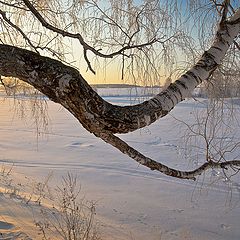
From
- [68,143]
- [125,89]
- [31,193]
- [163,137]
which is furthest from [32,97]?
[163,137]

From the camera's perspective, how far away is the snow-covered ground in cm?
370

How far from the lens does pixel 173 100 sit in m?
1.33

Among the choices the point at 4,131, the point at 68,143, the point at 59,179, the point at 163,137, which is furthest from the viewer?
the point at 4,131

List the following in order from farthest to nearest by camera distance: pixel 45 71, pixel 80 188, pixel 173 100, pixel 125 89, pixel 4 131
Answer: pixel 4 131
pixel 80 188
pixel 125 89
pixel 173 100
pixel 45 71

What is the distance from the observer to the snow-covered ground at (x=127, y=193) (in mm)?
3699

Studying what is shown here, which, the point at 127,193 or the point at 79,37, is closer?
the point at 79,37

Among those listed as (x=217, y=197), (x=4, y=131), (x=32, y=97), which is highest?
Result: (x=32, y=97)

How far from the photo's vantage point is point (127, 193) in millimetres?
5016

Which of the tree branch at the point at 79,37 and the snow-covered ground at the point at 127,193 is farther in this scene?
the snow-covered ground at the point at 127,193

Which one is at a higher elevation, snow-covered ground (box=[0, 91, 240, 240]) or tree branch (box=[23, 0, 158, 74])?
tree branch (box=[23, 0, 158, 74])

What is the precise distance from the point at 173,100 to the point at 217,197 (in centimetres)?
392

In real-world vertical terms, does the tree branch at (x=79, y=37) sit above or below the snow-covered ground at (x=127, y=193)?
above

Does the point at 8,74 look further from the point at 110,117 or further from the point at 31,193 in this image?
the point at 31,193

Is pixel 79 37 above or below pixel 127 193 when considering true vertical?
above
